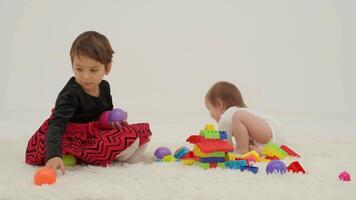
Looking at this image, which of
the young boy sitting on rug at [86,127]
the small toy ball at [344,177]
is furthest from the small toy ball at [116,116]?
the small toy ball at [344,177]

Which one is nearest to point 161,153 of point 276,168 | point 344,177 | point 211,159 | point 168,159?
point 168,159

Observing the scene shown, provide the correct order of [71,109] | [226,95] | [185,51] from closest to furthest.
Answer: [71,109] → [226,95] → [185,51]

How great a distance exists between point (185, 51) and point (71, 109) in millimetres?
2439

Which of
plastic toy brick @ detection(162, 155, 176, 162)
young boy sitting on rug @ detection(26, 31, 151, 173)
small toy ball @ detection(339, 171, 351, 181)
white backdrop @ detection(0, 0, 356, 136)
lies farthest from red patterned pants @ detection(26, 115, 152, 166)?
white backdrop @ detection(0, 0, 356, 136)

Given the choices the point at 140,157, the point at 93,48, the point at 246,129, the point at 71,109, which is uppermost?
the point at 93,48

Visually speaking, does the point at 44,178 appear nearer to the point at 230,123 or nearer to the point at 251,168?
the point at 251,168

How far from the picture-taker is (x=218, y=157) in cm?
181

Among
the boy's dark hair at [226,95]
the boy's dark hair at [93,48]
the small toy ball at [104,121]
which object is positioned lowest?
the small toy ball at [104,121]

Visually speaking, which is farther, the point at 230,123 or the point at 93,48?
the point at 230,123

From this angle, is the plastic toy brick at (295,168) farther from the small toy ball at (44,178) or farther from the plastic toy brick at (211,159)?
the small toy ball at (44,178)

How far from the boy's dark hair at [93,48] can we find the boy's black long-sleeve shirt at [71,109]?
0.14 metres

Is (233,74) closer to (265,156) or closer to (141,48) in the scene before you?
(141,48)

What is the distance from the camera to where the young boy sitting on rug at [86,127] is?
1.81m

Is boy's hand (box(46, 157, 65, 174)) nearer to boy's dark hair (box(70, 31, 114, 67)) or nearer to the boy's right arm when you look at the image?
the boy's right arm
